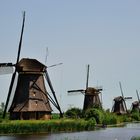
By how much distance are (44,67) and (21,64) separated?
95.3 inches

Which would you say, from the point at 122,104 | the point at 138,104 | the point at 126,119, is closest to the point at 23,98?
the point at 126,119

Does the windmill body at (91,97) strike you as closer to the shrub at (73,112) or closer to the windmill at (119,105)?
the shrub at (73,112)

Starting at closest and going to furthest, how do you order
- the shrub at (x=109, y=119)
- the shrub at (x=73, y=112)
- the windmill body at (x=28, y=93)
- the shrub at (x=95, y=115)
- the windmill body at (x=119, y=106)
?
1. the windmill body at (x=28, y=93)
2. the shrub at (x=95, y=115)
3. the shrub at (x=109, y=119)
4. the shrub at (x=73, y=112)
5. the windmill body at (x=119, y=106)

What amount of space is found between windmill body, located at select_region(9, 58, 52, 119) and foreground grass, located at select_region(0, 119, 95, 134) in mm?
3383

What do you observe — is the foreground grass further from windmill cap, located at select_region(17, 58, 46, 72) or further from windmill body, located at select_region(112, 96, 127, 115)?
windmill body, located at select_region(112, 96, 127, 115)

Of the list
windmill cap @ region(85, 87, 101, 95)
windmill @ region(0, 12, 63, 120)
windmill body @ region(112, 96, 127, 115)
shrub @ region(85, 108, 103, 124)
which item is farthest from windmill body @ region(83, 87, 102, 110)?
windmill @ region(0, 12, 63, 120)

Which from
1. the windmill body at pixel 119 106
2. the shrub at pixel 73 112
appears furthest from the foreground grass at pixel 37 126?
the windmill body at pixel 119 106

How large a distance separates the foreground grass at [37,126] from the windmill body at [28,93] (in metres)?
3.38

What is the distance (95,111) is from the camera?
2303 inches

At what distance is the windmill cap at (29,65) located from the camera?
4819cm

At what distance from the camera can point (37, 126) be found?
43.7m

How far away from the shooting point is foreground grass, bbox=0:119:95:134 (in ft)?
140

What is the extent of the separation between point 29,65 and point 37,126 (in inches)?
289

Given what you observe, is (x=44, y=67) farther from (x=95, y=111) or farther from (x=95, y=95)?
(x=95, y=95)
